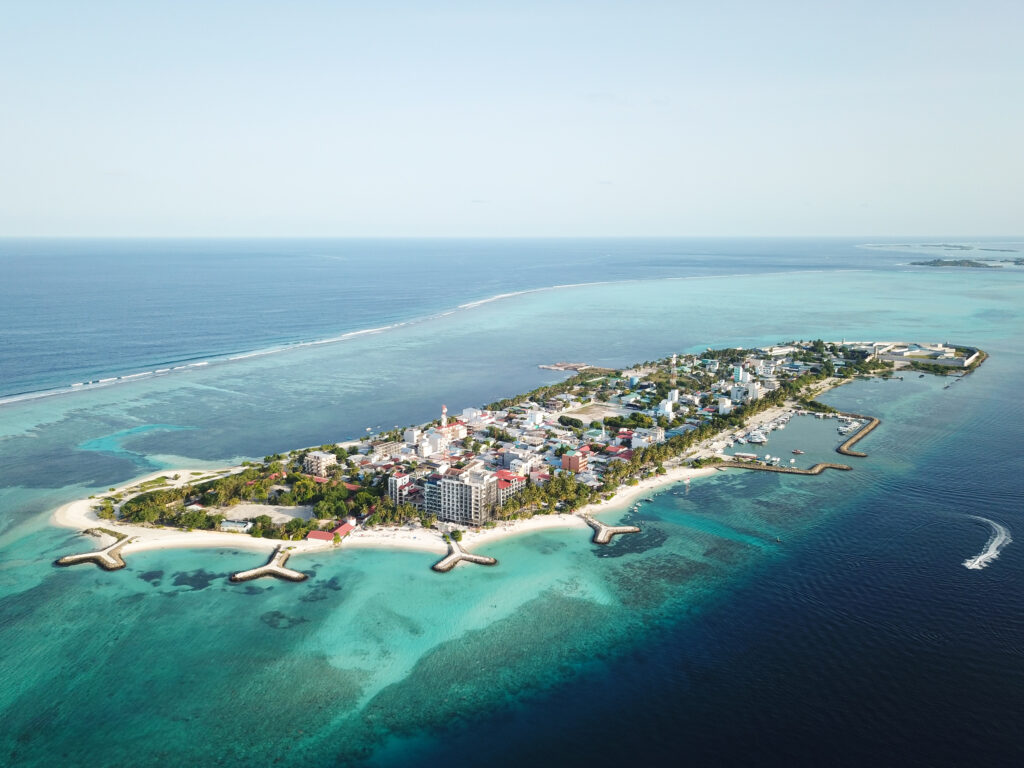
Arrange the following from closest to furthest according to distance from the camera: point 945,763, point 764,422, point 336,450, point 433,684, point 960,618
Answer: point 945,763 < point 433,684 < point 960,618 < point 336,450 < point 764,422

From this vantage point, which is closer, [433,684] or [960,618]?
[433,684]

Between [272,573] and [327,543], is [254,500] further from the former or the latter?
[272,573]

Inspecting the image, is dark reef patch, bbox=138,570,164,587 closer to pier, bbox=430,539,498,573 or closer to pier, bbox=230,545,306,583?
pier, bbox=230,545,306,583

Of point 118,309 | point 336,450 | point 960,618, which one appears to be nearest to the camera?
point 960,618

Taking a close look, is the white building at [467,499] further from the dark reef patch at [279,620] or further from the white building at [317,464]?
the dark reef patch at [279,620]

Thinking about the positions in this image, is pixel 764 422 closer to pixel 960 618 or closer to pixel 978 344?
pixel 960 618

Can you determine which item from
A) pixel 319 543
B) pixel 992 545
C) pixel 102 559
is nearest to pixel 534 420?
pixel 319 543

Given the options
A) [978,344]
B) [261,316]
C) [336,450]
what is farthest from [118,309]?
[978,344]
